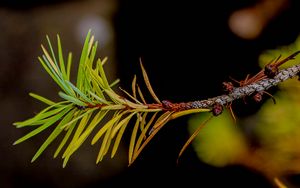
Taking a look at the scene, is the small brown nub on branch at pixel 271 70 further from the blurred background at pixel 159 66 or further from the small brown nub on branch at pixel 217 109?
the blurred background at pixel 159 66

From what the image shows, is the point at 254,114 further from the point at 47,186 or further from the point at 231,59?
the point at 47,186

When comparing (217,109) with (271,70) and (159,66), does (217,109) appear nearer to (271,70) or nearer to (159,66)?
(271,70)

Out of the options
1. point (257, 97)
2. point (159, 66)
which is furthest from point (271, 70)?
point (159, 66)

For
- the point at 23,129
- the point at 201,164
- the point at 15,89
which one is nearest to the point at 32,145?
the point at 23,129

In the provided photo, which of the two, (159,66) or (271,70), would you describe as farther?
(159,66)

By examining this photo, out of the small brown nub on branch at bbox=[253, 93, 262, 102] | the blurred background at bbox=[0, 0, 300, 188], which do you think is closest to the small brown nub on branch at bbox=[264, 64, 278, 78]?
the small brown nub on branch at bbox=[253, 93, 262, 102]
